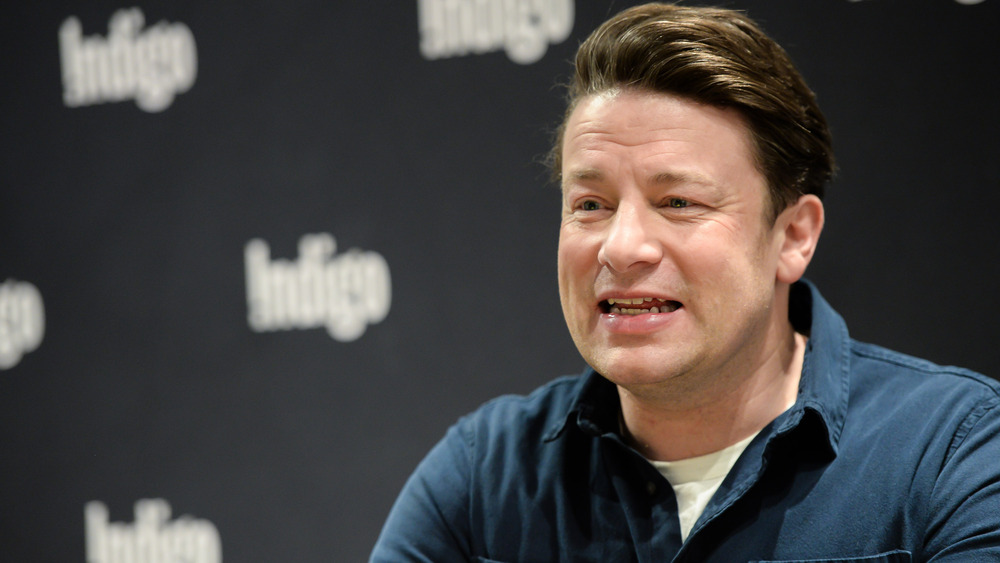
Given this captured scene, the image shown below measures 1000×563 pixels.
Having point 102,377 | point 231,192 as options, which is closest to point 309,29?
point 231,192

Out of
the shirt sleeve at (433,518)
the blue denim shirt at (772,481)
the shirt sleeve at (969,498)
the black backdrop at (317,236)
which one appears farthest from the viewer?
the black backdrop at (317,236)

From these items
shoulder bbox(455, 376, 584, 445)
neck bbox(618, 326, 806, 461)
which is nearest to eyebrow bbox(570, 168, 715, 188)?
neck bbox(618, 326, 806, 461)

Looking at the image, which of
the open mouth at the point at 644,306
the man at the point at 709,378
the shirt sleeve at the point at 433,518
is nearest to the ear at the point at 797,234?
the man at the point at 709,378

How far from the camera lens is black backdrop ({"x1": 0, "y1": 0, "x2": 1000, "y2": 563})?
180cm

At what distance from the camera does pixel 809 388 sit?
141cm

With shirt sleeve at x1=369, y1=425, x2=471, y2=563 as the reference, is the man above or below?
above

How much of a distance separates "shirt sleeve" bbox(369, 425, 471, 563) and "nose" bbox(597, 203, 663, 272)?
480mm

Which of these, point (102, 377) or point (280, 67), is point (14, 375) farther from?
point (280, 67)

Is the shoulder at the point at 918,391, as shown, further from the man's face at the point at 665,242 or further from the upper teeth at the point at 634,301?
the upper teeth at the point at 634,301

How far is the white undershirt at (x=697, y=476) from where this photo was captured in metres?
1.43

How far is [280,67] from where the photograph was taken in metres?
2.29

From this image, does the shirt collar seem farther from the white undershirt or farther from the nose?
the nose

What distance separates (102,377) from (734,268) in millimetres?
1846

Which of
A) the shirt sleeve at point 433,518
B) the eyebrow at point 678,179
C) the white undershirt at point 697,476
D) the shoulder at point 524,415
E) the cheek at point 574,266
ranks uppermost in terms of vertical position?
the eyebrow at point 678,179
